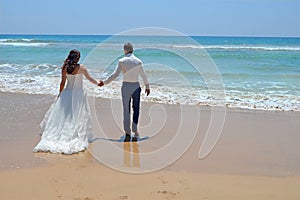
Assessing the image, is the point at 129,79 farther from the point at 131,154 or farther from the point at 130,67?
the point at 131,154

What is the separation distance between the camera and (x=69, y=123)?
6.00 metres

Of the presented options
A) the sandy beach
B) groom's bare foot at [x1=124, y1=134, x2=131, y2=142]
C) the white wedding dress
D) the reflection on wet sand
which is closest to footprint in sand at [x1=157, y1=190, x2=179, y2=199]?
A: the sandy beach

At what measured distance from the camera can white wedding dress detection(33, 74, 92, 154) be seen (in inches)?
226

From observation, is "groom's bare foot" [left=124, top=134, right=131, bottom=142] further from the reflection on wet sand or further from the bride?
the bride

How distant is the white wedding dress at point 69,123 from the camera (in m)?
5.73

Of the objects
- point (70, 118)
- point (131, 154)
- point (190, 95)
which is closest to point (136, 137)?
point (131, 154)

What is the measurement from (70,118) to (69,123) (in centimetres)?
10

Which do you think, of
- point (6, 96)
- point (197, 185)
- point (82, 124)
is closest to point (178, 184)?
point (197, 185)

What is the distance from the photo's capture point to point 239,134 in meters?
6.72

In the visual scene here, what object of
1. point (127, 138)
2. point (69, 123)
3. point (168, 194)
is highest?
point (69, 123)

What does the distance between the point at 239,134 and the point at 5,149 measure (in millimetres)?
4059

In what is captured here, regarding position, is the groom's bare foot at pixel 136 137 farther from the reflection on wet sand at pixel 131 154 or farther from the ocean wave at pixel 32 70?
the ocean wave at pixel 32 70

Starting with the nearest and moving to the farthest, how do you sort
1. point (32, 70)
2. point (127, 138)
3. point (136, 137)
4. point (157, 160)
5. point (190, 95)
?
point (157, 160)
point (127, 138)
point (136, 137)
point (190, 95)
point (32, 70)

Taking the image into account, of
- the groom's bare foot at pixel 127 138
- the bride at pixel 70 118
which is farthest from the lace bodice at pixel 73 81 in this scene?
the groom's bare foot at pixel 127 138
